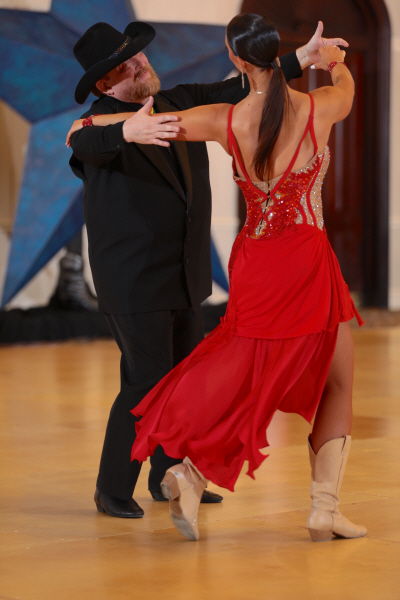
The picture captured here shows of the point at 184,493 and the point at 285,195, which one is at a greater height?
the point at 285,195

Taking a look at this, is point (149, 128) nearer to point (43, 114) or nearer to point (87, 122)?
point (87, 122)

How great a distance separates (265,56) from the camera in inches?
99.5

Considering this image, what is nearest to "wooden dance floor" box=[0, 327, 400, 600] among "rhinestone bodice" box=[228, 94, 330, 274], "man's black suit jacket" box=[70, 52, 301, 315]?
"man's black suit jacket" box=[70, 52, 301, 315]

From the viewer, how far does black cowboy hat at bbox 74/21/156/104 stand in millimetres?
2939

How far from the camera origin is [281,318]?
2598 millimetres

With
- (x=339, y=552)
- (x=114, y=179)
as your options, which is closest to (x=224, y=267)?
(x=114, y=179)

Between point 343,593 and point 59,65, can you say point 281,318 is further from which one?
point 59,65

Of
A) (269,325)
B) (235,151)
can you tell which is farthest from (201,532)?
(235,151)

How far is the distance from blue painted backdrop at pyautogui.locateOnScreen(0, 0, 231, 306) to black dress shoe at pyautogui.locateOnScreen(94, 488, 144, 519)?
5655 millimetres

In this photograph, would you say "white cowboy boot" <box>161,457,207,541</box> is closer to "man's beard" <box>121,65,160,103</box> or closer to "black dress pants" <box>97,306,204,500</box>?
"black dress pants" <box>97,306,204,500</box>

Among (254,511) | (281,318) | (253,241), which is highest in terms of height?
(253,241)

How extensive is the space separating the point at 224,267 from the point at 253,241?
6.82 metres

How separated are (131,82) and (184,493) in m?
1.31

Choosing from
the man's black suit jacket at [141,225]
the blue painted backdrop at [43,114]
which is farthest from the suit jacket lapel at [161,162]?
the blue painted backdrop at [43,114]
